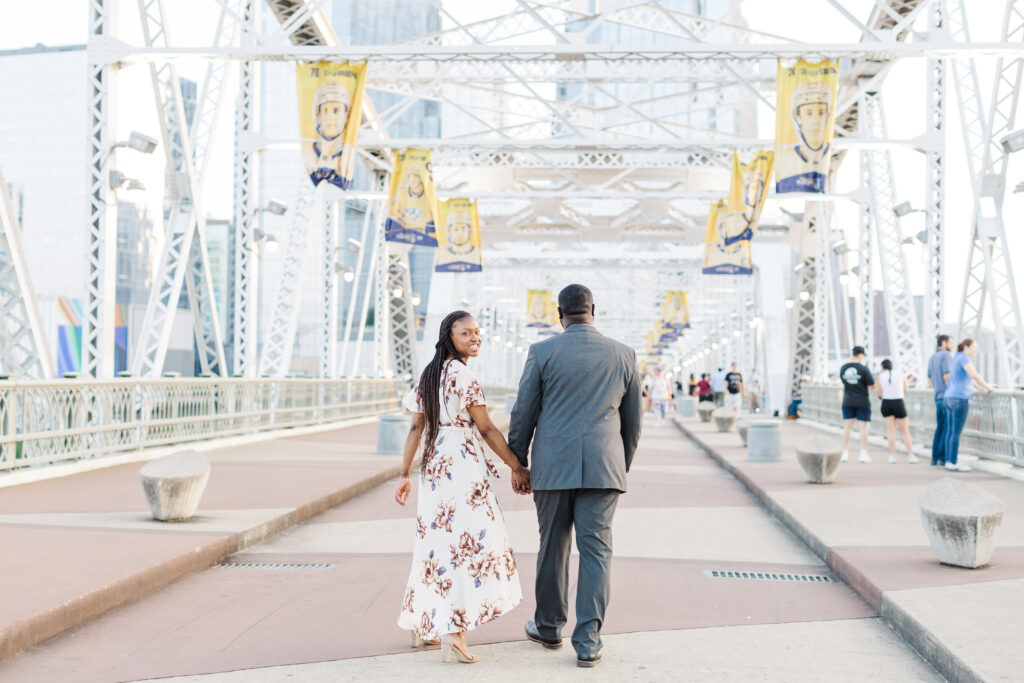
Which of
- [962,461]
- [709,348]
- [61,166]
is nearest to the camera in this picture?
[962,461]

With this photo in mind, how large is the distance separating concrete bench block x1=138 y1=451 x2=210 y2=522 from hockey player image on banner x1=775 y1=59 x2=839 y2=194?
36.2ft

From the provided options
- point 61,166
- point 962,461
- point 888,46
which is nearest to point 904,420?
point 962,461

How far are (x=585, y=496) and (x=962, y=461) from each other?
1185 centimetres

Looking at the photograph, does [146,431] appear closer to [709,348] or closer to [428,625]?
[428,625]

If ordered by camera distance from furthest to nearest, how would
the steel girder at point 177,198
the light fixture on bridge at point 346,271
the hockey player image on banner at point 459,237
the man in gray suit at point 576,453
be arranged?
the light fixture on bridge at point 346,271 < the hockey player image on banner at point 459,237 < the steel girder at point 177,198 < the man in gray suit at point 576,453

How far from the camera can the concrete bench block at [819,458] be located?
529 inches

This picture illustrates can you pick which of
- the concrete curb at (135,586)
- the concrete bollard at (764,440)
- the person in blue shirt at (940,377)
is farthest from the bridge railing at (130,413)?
the person in blue shirt at (940,377)

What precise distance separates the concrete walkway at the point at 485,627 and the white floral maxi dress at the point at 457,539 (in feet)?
0.82

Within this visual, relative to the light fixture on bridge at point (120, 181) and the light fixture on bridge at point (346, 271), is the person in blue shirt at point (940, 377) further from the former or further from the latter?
the light fixture on bridge at point (346, 271)

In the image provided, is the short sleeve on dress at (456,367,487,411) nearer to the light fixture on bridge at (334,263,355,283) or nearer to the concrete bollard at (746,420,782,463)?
the concrete bollard at (746,420,782,463)

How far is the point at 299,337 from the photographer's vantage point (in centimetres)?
9069

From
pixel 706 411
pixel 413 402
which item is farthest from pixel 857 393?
pixel 706 411

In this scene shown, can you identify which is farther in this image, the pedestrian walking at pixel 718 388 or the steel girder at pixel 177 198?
the pedestrian walking at pixel 718 388

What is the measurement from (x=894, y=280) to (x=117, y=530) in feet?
67.1
